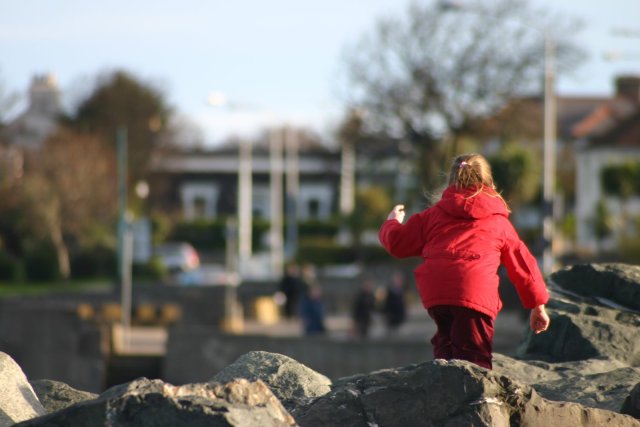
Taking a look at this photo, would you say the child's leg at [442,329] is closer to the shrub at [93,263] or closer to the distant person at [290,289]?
the distant person at [290,289]

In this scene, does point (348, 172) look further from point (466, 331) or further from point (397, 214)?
point (466, 331)

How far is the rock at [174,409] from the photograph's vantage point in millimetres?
4688

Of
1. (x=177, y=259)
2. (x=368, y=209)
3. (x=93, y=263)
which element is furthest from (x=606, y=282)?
(x=177, y=259)

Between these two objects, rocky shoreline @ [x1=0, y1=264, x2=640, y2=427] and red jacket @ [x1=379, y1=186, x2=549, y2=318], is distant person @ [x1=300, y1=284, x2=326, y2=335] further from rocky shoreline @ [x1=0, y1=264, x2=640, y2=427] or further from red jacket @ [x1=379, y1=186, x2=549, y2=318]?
red jacket @ [x1=379, y1=186, x2=549, y2=318]

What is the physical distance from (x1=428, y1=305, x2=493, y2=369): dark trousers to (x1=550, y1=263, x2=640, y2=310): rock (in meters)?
1.61

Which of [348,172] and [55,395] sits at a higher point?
[55,395]

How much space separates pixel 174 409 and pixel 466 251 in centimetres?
199

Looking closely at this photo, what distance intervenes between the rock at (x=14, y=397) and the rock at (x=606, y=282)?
10.7 feet

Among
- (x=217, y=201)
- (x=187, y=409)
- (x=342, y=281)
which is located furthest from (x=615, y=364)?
(x=217, y=201)

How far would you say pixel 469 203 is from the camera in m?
6.39

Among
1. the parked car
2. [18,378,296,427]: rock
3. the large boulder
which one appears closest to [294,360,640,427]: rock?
[18,378,296,427]: rock

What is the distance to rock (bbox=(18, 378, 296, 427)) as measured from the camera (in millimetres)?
4688

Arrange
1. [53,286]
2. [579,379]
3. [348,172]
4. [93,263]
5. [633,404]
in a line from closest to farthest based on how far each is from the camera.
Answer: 1. [633,404]
2. [579,379]
3. [348,172]
4. [53,286]
5. [93,263]

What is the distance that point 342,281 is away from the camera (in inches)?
2009
